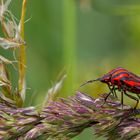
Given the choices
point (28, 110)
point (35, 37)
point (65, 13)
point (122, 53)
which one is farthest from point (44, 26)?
point (28, 110)

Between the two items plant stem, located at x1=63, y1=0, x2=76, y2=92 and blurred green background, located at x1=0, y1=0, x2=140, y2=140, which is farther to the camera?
blurred green background, located at x1=0, y1=0, x2=140, y2=140

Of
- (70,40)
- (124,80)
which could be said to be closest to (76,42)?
(70,40)

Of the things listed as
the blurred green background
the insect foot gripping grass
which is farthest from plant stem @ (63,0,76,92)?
the insect foot gripping grass

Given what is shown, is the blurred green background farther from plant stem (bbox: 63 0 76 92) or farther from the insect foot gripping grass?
the insect foot gripping grass

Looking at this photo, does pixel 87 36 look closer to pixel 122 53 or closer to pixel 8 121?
pixel 122 53

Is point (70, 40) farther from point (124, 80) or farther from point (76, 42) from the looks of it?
point (124, 80)

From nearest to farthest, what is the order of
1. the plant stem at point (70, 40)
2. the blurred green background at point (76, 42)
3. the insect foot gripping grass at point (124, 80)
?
the insect foot gripping grass at point (124, 80)
the plant stem at point (70, 40)
the blurred green background at point (76, 42)

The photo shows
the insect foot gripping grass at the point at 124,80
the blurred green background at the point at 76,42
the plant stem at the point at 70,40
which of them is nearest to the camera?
the insect foot gripping grass at the point at 124,80

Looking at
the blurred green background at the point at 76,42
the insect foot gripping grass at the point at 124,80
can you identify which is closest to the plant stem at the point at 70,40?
the blurred green background at the point at 76,42

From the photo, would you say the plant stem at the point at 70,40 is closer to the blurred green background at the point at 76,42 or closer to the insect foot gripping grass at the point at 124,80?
the blurred green background at the point at 76,42
